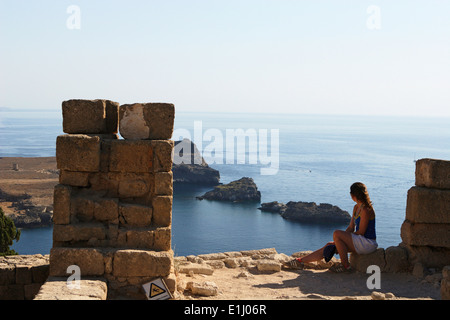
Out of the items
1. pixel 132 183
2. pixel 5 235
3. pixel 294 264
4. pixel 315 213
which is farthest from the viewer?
pixel 315 213

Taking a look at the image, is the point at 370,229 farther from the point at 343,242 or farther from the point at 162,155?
the point at 162,155

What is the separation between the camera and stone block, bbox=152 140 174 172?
6309 millimetres

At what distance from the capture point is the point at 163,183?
633 centimetres

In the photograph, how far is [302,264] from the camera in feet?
26.2

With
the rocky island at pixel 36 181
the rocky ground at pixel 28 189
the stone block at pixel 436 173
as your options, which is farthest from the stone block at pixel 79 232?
the rocky ground at pixel 28 189

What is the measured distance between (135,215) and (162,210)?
1.13ft

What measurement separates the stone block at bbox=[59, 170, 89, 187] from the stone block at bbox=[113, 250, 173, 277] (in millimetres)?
1011

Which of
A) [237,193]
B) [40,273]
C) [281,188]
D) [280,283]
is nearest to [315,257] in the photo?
[280,283]

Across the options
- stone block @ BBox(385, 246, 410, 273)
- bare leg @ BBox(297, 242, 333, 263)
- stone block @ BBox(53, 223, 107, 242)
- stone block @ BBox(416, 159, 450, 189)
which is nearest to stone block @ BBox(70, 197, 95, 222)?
stone block @ BBox(53, 223, 107, 242)

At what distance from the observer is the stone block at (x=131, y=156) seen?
6320mm

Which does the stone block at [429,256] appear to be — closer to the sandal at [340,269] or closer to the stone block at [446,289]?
the sandal at [340,269]

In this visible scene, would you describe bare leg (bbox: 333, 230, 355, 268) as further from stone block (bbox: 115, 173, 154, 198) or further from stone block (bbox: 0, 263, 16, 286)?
stone block (bbox: 0, 263, 16, 286)

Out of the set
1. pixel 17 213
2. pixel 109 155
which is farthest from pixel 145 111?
pixel 17 213

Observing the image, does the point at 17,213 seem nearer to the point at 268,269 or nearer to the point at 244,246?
the point at 244,246
